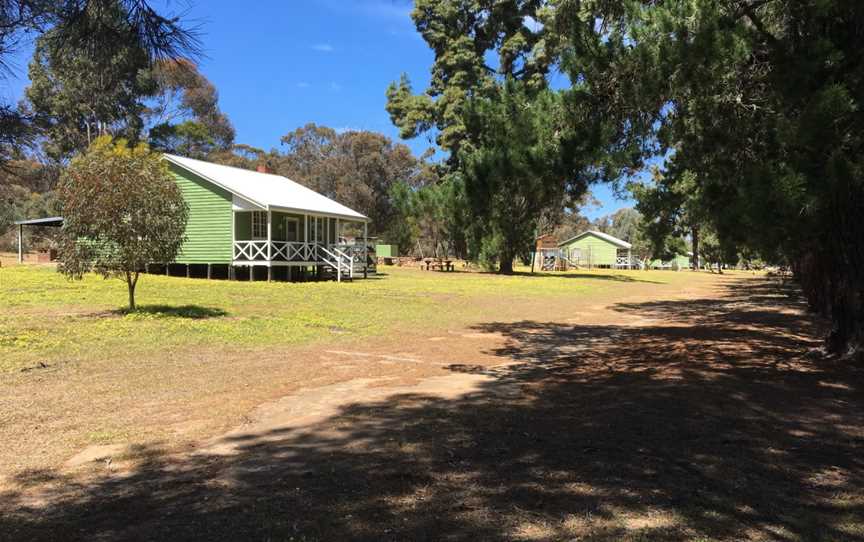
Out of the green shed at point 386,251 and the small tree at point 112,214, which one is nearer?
the small tree at point 112,214

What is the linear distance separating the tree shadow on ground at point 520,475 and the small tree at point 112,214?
28.5ft

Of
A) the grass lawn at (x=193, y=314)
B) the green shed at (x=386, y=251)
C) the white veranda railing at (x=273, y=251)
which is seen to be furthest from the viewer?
the green shed at (x=386, y=251)

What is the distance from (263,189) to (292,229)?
7.46 feet

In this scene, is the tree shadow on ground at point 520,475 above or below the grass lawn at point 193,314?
below

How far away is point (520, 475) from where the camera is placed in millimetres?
4082

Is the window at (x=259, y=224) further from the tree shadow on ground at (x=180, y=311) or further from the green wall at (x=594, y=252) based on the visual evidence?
the green wall at (x=594, y=252)

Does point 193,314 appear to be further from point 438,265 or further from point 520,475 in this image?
point 438,265

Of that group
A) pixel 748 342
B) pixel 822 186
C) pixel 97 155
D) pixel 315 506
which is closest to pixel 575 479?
pixel 315 506

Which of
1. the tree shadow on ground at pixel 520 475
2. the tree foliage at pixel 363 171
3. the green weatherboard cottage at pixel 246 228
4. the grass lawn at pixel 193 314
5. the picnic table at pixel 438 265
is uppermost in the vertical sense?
the tree foliage at pixel 363 171

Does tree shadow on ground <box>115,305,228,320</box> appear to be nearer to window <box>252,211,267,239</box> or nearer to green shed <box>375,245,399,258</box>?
window <box>252,211,267,239</box>

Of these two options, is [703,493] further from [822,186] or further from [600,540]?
[822,186]

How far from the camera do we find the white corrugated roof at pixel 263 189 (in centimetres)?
2433

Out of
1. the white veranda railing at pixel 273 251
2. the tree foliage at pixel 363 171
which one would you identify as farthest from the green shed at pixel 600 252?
the white veranda railing at pixel 273 251

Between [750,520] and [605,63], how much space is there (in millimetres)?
6171
